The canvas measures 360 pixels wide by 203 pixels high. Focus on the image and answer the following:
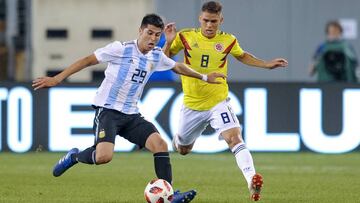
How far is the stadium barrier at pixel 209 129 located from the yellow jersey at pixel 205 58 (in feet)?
18.1

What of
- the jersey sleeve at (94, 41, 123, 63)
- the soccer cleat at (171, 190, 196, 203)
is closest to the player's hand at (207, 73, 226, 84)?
the jersey sleeve at (94, 41, 123, 63)

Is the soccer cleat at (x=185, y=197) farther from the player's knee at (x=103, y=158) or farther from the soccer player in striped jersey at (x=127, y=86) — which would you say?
the player's knee at (x=103, y=158)

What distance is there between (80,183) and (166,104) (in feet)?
16.9

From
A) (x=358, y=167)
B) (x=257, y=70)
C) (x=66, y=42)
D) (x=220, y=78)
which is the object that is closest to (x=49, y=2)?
(x=66, y=42)

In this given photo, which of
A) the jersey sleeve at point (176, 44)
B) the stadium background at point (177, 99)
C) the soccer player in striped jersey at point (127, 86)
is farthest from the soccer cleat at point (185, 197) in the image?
the jersey sleeve at point (176, 44)

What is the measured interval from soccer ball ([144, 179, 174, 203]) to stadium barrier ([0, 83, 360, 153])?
747 centimetres

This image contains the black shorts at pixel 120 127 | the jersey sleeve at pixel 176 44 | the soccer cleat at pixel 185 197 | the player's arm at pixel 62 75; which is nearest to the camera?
the soccer cleat at pixel 185 197

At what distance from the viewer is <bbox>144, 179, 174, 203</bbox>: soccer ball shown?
12859 mm

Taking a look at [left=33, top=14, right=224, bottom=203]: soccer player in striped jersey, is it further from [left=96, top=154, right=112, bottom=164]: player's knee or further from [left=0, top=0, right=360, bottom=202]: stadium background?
[left=0, top=0, right=360, bottom=202]: stadium background

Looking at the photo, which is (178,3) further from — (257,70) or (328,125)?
(328,125)

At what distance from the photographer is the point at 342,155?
2044cm

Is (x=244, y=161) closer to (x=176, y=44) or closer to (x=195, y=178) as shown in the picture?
(x=176, y=44)

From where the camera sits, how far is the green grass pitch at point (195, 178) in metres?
14.1

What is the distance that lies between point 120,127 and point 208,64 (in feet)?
4.97
